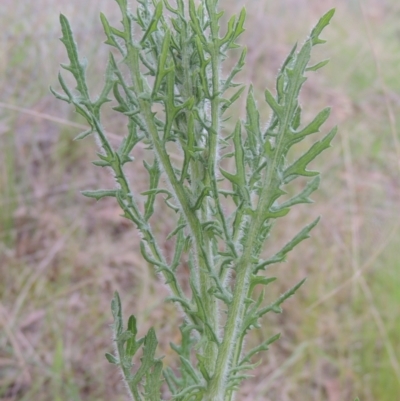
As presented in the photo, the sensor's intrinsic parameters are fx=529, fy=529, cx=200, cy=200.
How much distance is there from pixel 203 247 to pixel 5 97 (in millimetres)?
2780

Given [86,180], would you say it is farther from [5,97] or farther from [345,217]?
[345,217]

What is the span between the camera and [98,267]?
2.77 m

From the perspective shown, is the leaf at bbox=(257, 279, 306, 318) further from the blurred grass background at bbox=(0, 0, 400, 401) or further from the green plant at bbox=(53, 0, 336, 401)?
the blurred grass background at bbox=(0, 0, 400, 401)

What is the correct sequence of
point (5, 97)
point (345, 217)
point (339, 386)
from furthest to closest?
point (345, 217) → point (5, 97) → point (339, 386)

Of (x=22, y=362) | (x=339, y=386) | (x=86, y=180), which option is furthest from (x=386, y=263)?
(x=22, y=362)

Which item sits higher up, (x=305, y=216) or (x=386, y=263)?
(x=305, y=216)

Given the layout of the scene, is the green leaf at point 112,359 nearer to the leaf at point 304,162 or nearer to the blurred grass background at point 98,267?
the leaf at point 304,162

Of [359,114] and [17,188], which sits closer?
[17,188]

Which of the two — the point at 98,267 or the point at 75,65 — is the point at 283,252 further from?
the point at 98,267

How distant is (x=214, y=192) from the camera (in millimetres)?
792

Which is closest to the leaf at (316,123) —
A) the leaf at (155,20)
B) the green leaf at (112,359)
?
the leaf at (155,20)

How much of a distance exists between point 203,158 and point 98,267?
2049 mm

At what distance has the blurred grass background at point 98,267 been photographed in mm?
2379

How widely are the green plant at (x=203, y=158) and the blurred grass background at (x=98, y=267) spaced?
113 centimetres
